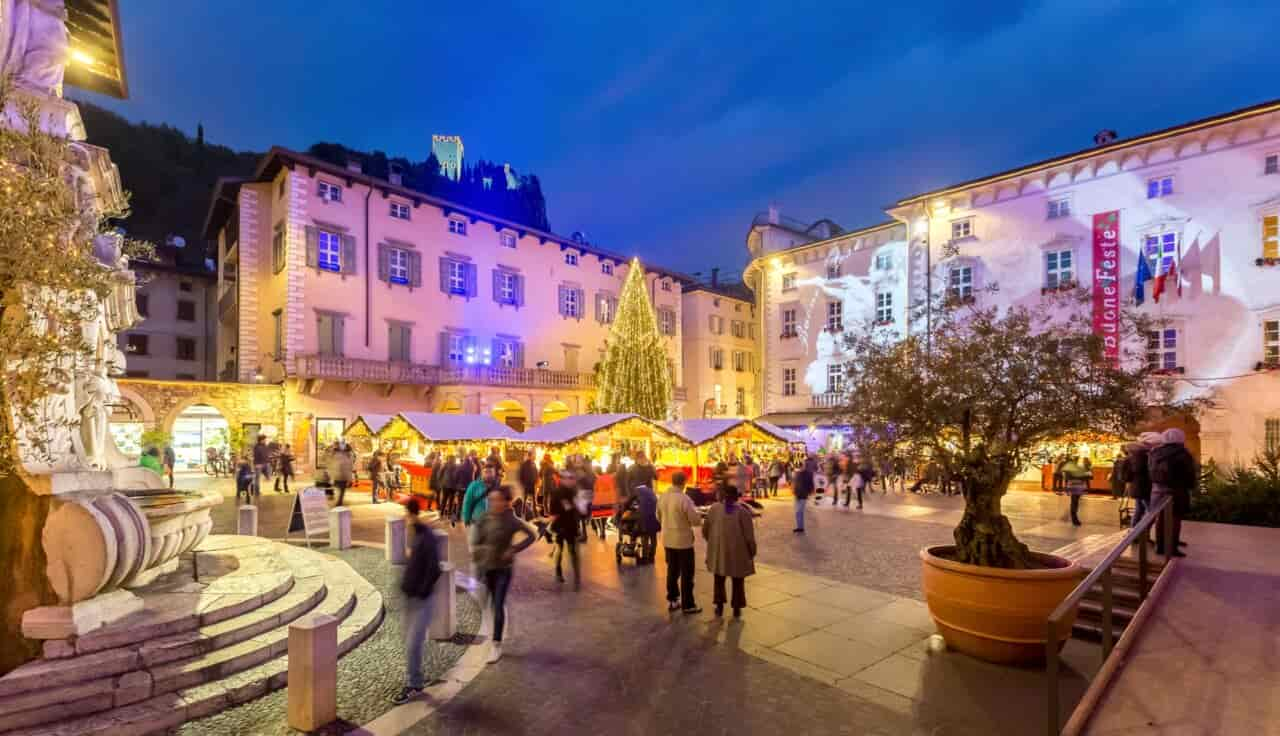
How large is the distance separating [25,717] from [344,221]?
84.0 feet

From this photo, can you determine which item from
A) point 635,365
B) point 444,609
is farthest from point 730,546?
point 635,365

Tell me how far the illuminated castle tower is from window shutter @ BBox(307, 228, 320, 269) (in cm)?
4234

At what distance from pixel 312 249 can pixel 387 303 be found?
3.82 metres

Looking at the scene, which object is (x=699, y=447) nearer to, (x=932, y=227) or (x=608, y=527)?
(x=608, y=527)

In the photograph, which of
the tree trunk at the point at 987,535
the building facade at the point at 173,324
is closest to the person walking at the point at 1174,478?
the tree trunk at the point at 987,535

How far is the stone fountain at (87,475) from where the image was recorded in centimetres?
510

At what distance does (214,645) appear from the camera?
5.61m

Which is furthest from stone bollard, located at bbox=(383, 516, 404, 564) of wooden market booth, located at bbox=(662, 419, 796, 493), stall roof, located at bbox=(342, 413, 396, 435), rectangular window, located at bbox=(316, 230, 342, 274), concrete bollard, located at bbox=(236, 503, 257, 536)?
rectangular window, located at bbox=(316, 230, 342, 274)

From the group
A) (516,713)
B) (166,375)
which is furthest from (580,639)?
(166,375)

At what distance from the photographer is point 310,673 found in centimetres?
465

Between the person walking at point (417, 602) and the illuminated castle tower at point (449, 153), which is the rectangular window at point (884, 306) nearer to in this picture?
the person walking at point (417, 602)

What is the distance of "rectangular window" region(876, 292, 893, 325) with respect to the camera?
28.3 metres

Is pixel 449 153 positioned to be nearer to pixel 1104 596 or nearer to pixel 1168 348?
pixel 1168 348

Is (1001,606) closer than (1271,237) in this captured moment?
Yes
